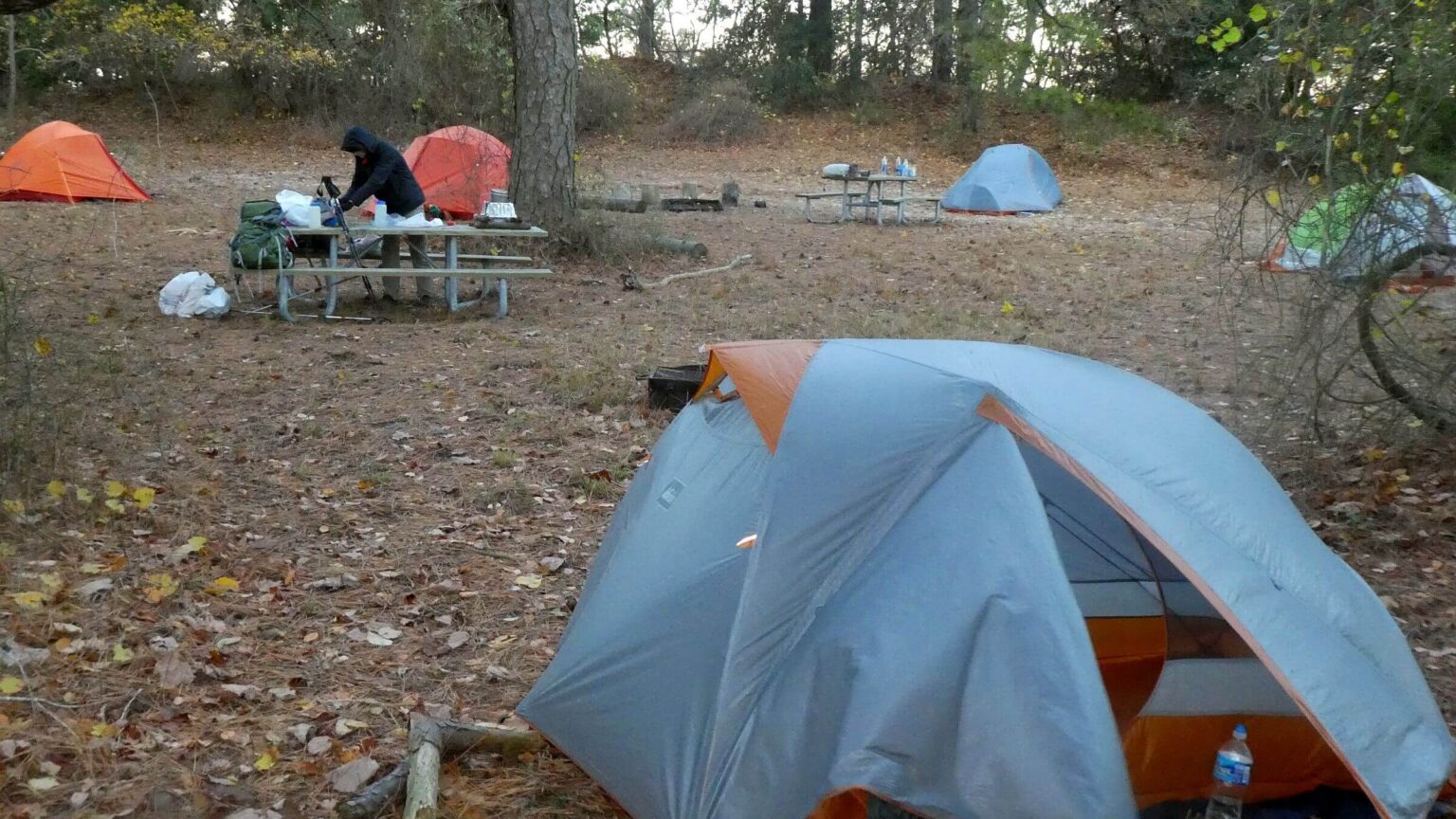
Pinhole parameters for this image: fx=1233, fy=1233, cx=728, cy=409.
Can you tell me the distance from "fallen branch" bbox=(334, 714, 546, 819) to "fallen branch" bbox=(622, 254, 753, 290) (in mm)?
7455

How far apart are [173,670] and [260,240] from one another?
5.51 meters

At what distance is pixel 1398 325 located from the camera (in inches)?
213

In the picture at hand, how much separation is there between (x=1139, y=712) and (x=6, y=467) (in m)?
4.46

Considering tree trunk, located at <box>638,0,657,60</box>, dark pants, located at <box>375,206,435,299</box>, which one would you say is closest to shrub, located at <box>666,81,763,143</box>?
tree trunk, located at <box>638,0,657,60</box>

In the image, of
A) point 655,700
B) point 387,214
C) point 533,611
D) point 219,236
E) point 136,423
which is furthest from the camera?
point 219,236

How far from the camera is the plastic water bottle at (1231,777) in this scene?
10.1 feet

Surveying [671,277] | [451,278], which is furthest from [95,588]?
[671,277]

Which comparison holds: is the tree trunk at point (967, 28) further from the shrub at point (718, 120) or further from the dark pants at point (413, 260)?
the dark pants at point (413, 260)

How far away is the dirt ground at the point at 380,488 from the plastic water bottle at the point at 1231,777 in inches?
51.0

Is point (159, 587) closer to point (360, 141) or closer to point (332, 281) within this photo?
point (332, 281)

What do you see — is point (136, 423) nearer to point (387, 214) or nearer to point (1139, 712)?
point (387, 214)

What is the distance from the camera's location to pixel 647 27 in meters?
29.6

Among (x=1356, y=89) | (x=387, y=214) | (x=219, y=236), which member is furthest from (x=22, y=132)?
(x=1356, y=89)

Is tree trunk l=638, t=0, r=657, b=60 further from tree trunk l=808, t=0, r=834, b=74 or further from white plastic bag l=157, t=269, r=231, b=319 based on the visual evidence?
white plastic bag l=157, t=269, r=231, b=319
